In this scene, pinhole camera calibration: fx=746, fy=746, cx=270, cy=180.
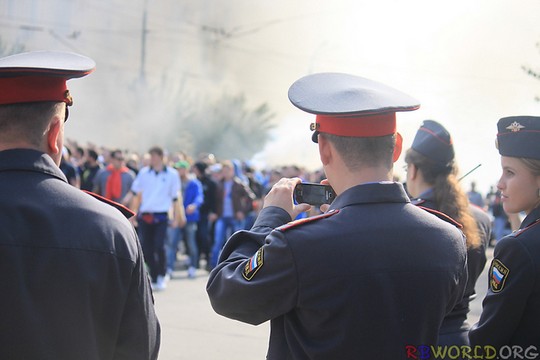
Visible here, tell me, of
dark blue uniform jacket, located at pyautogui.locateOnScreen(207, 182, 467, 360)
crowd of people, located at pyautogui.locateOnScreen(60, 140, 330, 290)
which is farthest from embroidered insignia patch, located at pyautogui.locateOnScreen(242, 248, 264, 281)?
crowd of people, located at pyautogui.locateOnScreen(60, 140, 330, 290)

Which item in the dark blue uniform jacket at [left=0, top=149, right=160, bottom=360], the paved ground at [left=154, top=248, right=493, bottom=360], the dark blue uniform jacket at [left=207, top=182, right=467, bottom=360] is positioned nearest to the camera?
the dark blue uniform jacket at [left=0, top=149, right=160, bottom=360]

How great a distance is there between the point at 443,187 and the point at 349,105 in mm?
1383

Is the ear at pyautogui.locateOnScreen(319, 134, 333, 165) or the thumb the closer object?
the ear at pyautogui.locateOnScreen(319, 134, 333, 165)

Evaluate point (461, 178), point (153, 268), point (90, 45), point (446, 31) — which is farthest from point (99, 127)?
point (461, 178)

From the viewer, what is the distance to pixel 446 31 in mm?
12148

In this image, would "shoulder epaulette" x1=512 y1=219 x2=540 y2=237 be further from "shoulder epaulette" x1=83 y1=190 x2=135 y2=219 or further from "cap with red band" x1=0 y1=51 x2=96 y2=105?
"cap with red band" x1=0 y1=51 x2=96 y2=105

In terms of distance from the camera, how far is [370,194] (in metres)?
2.06

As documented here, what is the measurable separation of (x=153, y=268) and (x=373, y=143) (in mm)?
6719

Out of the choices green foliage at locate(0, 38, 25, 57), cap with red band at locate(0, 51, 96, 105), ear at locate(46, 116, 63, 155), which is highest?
cap with red band at locate(0, 51, 96, 105)

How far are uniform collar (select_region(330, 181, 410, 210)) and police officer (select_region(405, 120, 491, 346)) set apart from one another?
1109 millimetres

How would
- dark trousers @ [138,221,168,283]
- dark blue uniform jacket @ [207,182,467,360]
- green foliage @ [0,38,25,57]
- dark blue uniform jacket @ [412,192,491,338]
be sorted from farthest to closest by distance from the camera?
green foliage @ [0,38,25,57] → dark trousers @ [138,221,168,283] → dark blue uniform jacket @ [412,192,491,338] → dark blue uniform jacket @ [207,182,467,360]

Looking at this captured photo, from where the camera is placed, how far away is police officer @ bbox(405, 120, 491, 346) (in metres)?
3.15

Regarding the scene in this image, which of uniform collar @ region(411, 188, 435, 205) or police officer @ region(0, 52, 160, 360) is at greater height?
police officer @ region(0, 52, 160, 360)

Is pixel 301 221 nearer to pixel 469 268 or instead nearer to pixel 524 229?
→ pixel 524 229
